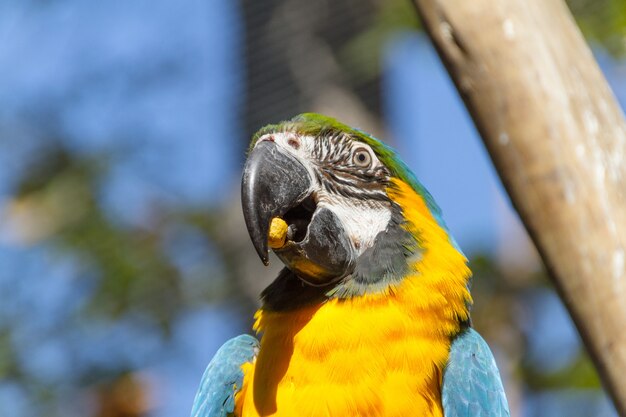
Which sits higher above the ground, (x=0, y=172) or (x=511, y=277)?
(x=0, y=172)

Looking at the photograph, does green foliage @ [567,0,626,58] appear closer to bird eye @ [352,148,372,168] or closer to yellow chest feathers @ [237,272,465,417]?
bird eye @ [352,148,372,168]

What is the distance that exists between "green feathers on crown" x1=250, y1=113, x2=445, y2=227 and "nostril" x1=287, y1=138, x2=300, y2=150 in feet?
0.10

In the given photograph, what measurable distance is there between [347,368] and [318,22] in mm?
4132

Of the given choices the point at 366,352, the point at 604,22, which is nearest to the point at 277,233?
the point at 366,352

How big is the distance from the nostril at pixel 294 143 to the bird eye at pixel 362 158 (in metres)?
0.17

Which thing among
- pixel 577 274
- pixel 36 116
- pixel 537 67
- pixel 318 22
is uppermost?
pixel 36 116

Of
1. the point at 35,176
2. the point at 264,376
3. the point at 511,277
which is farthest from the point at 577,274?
the point at 35,176

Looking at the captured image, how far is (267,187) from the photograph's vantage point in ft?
7.96

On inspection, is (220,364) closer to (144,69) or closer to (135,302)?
(135,302)

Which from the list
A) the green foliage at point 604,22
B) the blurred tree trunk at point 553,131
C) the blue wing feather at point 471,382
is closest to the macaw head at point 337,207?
the blue wing feather at point 471,382

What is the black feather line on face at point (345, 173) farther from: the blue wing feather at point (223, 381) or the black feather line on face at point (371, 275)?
the blue wing feather at point (223, 381)

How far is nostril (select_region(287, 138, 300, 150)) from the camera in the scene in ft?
8.56

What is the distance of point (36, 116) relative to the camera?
6.58m

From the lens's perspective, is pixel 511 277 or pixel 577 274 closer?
pixel 577 274
